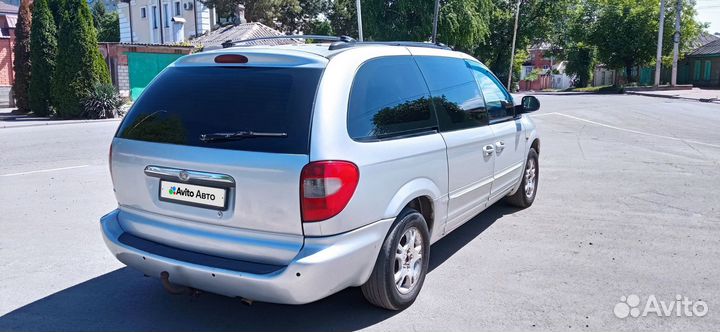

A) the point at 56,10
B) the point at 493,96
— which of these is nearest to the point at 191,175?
the point at 493,96

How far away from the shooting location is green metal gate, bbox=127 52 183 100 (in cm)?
2786

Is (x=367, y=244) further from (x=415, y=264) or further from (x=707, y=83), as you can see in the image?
(x=707, y=83)

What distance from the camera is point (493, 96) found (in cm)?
566

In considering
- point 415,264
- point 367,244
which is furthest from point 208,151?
point 415,264

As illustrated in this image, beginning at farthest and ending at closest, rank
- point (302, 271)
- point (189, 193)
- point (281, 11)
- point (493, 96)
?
point (281, 11)
point (493, 96)
point (189, 193)
point (302, 271)

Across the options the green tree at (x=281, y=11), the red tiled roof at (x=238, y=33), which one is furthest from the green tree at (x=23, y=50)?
the green tree at (x=281, y=11)

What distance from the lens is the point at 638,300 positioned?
4.27m

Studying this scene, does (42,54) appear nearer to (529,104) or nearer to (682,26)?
(529,104)

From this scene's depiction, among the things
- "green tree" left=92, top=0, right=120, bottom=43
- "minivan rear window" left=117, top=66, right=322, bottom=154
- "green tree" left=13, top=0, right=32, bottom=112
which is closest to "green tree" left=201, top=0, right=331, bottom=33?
"green tree" left=13, top=0, right=32, bottom=112

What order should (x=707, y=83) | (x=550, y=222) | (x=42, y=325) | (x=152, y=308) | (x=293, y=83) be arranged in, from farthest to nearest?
(x=707, y=83)
(x=550, y=222)
(x=152, y=308)
(x=42, y=325)
(x=293, y=83)

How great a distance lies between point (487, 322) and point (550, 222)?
2.77m

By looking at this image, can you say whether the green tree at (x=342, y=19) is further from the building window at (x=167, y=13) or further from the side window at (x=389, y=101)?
the side window at (x=389, y=101)

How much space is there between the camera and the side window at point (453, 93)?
456 cm

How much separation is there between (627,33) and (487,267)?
46.9 metres
